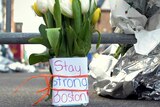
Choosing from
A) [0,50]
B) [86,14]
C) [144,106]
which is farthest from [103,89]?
[0,50]

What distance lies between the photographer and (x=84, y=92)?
5.23 ft

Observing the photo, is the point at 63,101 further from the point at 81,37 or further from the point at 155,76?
the point at 155,76

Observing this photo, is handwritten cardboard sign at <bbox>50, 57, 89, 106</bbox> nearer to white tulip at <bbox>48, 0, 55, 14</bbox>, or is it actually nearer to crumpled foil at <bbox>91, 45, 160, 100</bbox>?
white tulip at <bbox>48, 0, 55, 14</bbox>

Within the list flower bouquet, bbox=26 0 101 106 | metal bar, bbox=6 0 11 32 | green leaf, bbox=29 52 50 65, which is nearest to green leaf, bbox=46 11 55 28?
flower bouquet, bbox=26 0 101 106

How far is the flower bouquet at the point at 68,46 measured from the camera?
156 centimetres

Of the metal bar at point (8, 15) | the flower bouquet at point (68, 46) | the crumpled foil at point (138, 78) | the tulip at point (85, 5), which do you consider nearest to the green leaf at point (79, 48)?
the flower bouquet at point (68, 46)

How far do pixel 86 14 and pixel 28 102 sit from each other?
16.3 inches

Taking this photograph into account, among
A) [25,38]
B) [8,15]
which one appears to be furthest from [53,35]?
[8,15]

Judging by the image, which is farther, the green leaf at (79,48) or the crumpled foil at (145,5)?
the crumpled foil at (145,5)

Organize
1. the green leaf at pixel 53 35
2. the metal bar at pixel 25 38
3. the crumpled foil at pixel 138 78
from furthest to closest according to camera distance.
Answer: the crumpled foil at pixel 138 78 → the metal bar at pixel 25 38 → the green leaf at pixel 53 35

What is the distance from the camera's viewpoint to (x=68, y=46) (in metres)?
1.58

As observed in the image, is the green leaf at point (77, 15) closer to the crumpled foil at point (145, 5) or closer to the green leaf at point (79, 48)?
the green leaf at point (79, 48)

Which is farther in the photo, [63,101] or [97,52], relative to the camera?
[97,52]

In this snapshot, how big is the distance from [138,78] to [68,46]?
1.37 feet
